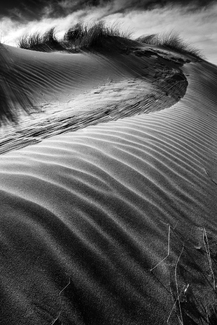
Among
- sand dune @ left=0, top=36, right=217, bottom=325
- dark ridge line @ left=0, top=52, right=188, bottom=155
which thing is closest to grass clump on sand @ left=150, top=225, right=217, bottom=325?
sand dune @ left=0, top=36, right=217, bottom=325

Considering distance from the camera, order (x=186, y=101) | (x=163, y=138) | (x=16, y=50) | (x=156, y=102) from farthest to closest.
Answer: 1. (x=16, y=50)
2. (x=186, y=101)
3. (x=156, y=102)
4. (x=163, y=138)

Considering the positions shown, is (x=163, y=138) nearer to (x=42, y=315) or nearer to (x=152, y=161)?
(x=152, y=161)

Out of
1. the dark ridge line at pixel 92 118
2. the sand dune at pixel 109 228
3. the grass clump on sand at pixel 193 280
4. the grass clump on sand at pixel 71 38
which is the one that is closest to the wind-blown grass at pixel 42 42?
the grass clump on sand at pixel 71 38

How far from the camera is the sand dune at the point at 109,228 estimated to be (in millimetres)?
1154

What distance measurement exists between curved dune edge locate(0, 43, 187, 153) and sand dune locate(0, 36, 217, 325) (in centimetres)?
77

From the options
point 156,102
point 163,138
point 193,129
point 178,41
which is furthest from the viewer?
point 178,41

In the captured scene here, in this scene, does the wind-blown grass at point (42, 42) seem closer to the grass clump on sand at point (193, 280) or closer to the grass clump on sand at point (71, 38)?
the grass clump on sand at point (71, 38)

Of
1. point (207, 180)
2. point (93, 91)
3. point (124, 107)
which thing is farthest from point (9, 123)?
point (207, 180)

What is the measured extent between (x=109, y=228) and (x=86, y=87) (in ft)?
18.9

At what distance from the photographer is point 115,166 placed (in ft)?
7.18

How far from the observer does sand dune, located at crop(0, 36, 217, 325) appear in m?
1.15

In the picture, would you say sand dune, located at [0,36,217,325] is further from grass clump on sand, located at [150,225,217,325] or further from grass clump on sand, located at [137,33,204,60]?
grass clump on sand, located at [137,33,204,60]

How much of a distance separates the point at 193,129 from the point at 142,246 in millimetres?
2563

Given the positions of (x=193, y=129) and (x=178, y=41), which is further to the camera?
(x=178, y=41)
